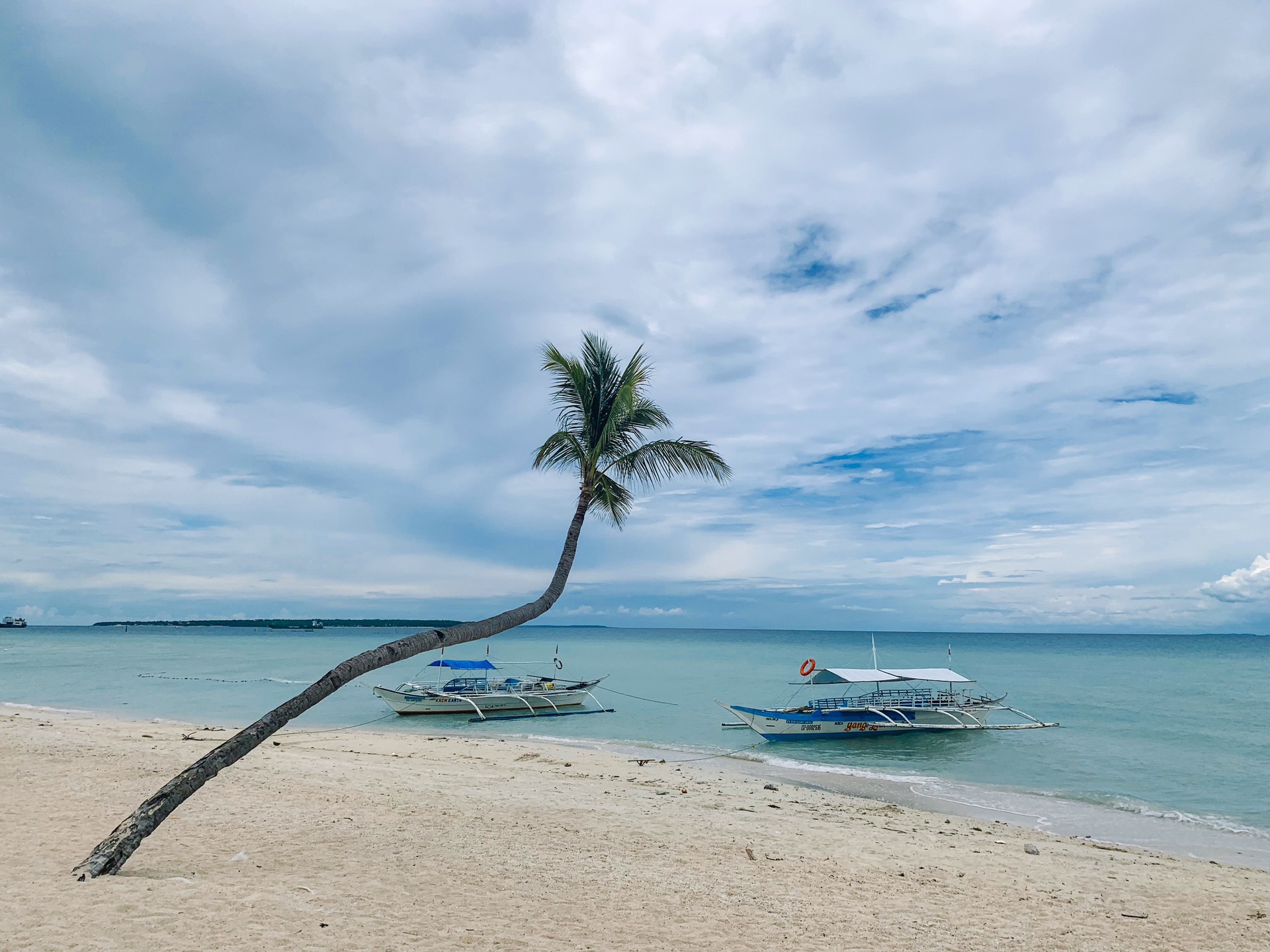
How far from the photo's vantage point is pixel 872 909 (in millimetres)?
7379

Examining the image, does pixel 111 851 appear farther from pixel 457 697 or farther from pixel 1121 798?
pixel 457 697

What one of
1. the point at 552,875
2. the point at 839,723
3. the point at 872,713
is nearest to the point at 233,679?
the point at 839,723

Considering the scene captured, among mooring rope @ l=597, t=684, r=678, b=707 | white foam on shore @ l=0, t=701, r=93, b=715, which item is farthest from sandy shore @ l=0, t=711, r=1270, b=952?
mooring rope @ l=597, t=684, r=678, b=707

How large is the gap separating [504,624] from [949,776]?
15.3 m

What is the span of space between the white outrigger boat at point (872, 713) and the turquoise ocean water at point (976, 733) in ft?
1.74

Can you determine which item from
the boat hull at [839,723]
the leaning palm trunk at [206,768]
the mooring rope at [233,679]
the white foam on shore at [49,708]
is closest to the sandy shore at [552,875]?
the leaning palm trunk at [206,768]

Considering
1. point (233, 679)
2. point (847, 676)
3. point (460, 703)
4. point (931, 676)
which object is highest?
point (847, 676)

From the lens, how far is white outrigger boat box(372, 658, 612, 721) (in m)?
28.6

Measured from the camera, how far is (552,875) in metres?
7.86

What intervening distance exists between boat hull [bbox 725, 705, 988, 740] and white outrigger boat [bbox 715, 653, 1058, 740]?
0.02m

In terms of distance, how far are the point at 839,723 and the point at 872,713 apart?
135cm

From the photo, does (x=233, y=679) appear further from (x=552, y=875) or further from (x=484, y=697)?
(x=552, y=875)

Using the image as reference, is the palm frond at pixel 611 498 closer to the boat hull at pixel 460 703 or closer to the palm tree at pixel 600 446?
the palm tree at pixel 600 446

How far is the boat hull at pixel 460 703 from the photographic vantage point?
28578mm
